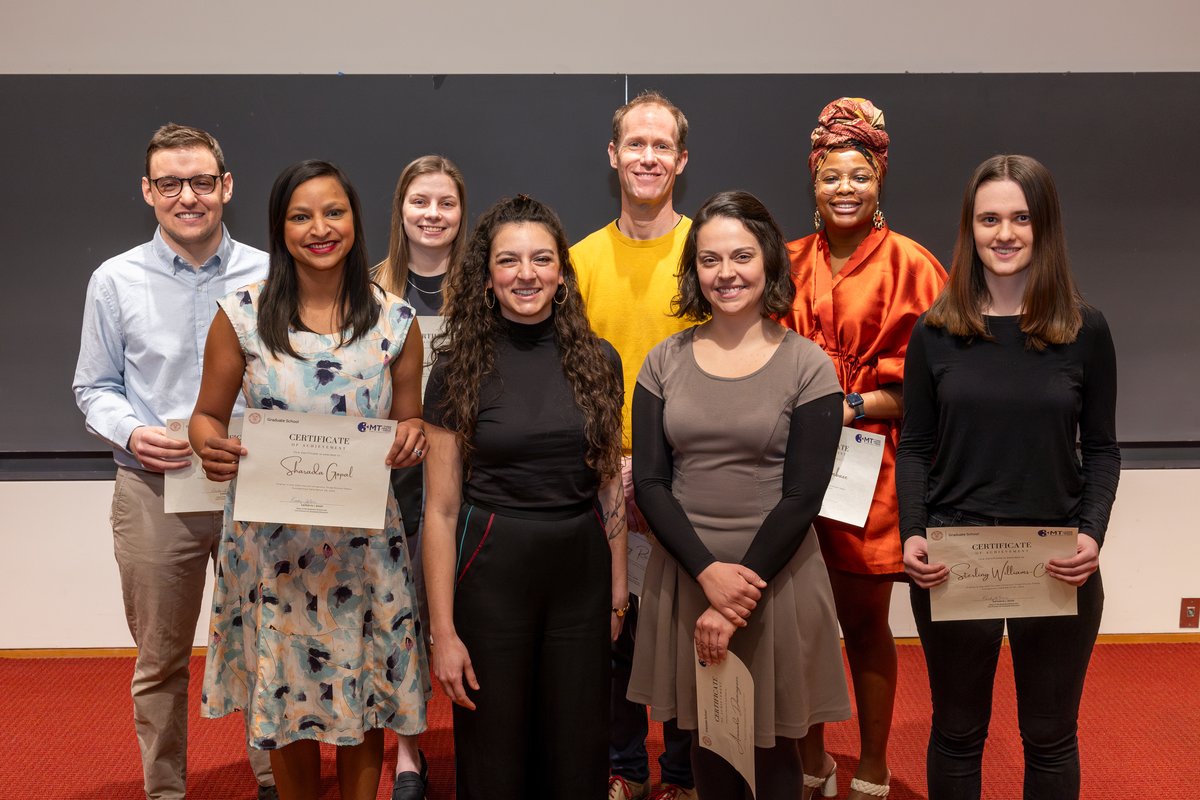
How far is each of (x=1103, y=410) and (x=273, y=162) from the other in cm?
311

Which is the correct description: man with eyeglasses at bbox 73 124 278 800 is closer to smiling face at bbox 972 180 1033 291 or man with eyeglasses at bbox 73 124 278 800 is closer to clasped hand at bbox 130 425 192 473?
clasped hand at bbox 130 425 192 473

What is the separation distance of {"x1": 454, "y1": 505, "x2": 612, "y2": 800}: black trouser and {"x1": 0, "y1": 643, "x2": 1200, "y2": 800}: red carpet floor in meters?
1.05

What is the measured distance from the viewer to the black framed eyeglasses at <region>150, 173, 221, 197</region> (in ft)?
8.61

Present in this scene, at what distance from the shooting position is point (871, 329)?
2.59 m

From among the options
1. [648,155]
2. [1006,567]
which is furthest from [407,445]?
[1006,567]

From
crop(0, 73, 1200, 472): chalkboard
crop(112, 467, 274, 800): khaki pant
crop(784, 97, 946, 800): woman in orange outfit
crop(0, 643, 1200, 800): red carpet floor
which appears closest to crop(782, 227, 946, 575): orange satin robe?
crop(784, 97, 946, 800): woman in orange outfit

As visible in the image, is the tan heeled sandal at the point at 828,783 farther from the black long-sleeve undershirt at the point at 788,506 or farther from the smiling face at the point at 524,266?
the smiling face at the point at 524,266

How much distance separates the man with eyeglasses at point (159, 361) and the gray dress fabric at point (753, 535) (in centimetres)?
136

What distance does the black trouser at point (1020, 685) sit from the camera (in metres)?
2.18

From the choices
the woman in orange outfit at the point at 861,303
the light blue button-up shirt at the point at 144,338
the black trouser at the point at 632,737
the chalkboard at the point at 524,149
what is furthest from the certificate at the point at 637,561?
the chalkboard at the point at 524,149

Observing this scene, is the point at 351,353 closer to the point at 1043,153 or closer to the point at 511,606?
the point at 511,606

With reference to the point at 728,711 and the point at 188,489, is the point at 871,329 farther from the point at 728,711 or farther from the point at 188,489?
the point at 188,489

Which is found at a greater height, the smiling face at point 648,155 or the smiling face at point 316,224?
the smiling face at point 648,155
